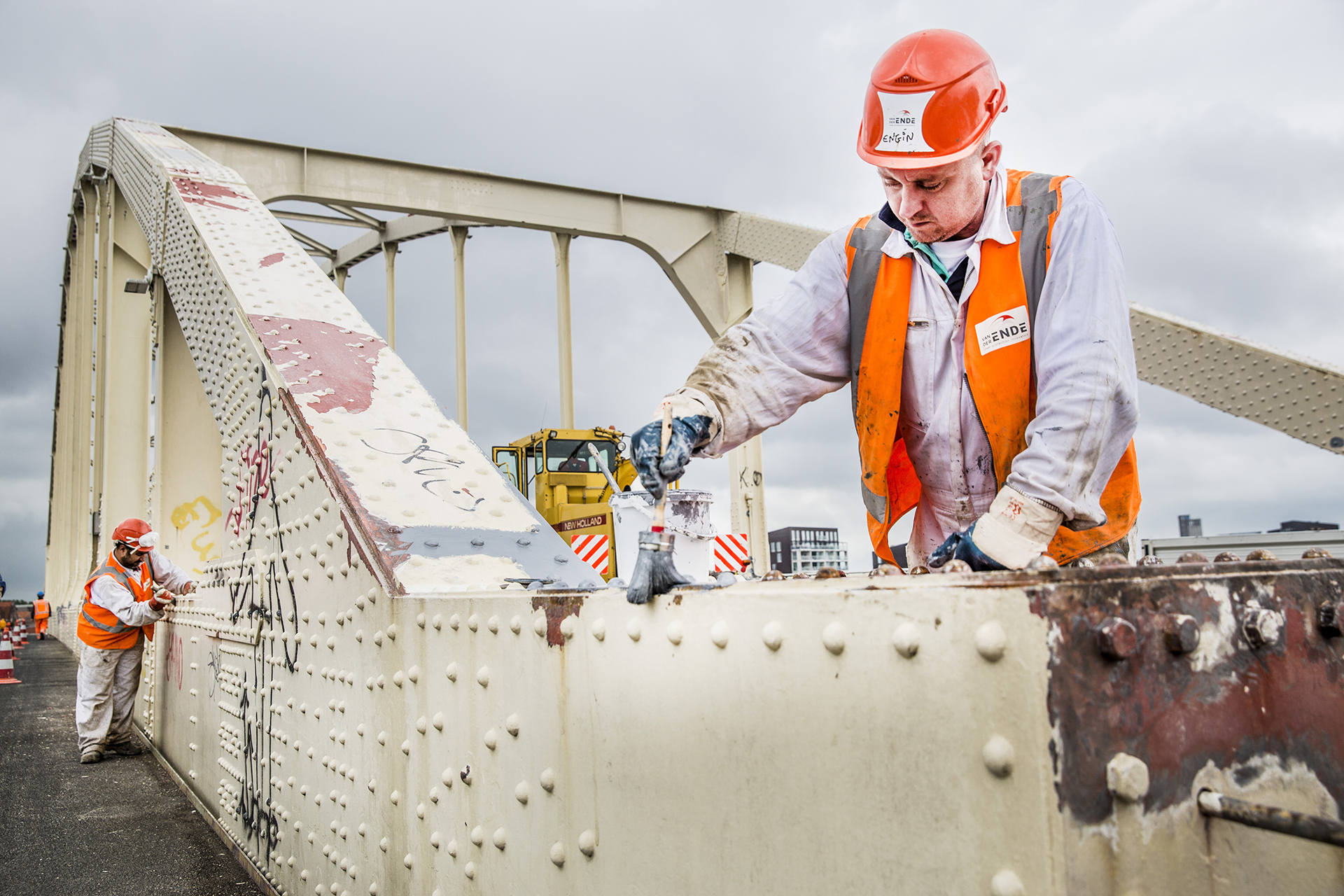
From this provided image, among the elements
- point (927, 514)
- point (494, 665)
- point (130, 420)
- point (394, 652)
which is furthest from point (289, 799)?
point (130, 420)

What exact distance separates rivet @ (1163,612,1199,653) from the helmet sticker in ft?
3.34

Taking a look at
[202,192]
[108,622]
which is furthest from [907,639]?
[108,622]

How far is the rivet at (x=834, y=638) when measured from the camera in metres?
1.07

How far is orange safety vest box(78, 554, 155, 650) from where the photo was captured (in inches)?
237

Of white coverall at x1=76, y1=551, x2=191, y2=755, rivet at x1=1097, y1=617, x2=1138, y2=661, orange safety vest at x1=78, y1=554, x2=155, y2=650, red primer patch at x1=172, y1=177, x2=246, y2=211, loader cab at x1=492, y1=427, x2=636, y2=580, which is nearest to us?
rivet at x1=1097, y1=617, x2=1138, y2=661

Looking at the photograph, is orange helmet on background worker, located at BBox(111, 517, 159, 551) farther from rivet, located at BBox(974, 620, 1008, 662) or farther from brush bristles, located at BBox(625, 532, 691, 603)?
rivet, located at BBox(974, 620, 1008, 662)

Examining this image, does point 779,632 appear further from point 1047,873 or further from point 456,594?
point 456,594

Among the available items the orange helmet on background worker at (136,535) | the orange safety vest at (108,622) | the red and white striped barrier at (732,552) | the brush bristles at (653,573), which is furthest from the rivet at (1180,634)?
the red and white striped barrier at (732,552)

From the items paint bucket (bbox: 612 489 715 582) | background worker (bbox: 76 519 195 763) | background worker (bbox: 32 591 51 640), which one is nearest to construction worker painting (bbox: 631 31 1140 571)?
background worker (bbox: 76 519 195 763)

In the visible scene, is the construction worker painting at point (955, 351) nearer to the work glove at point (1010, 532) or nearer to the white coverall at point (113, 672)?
the work glove at point (1010, 532)

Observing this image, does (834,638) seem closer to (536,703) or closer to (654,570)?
(654,570)

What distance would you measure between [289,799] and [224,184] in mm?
3799

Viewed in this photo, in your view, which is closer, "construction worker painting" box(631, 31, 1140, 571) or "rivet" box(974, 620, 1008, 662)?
"rivet" box(974, 620, 1008, 662)

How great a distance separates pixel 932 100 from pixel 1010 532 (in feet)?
2.65
